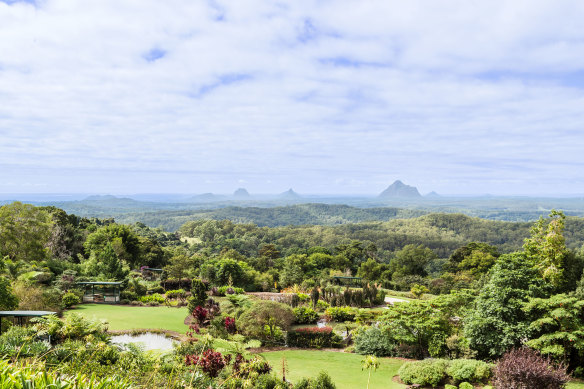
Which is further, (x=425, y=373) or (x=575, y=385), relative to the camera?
(x=425, y=373)

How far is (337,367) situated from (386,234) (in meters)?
108

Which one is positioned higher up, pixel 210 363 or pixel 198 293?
pixel 210 363

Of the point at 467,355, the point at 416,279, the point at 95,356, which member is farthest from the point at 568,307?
the point at 416,279

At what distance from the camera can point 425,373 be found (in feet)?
30.2

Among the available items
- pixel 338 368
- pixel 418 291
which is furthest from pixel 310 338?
pixel 418 291

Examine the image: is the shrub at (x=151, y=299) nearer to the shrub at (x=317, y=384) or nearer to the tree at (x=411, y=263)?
the shrub at (x=317, y=384)

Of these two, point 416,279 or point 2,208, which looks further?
point 416,279

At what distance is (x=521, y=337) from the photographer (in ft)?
33.0

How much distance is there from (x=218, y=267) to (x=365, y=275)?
18.2 meters

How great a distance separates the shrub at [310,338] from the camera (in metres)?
13.4

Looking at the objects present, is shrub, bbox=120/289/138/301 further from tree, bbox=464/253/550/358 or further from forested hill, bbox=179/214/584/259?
forested hill, bbox=179/214/584/259

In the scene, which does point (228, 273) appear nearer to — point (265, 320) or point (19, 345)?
point (265, 320)

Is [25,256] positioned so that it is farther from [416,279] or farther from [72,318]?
[416,279]

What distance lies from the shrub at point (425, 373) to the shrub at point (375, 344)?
2.45 m
